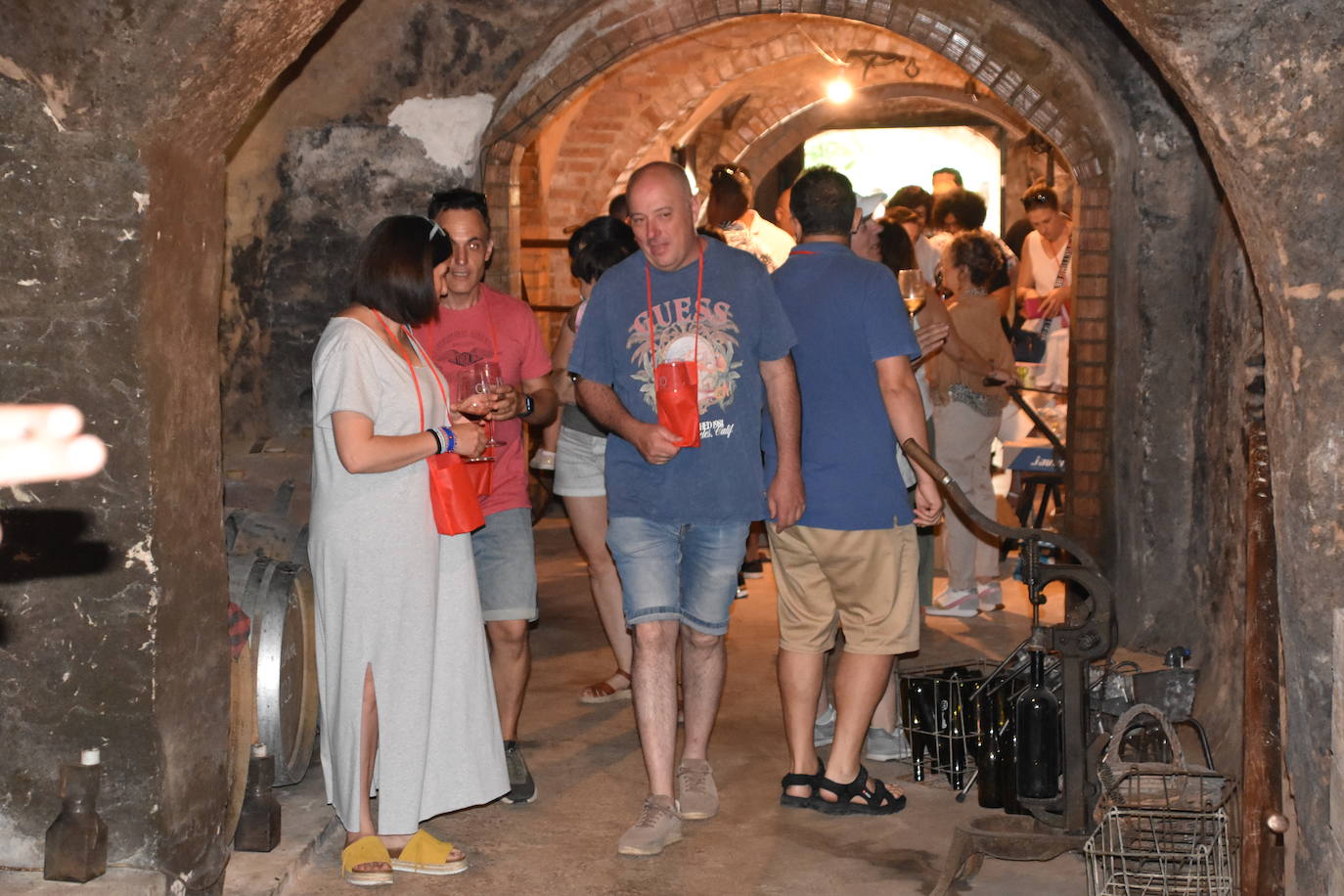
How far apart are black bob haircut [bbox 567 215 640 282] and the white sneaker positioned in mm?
2701

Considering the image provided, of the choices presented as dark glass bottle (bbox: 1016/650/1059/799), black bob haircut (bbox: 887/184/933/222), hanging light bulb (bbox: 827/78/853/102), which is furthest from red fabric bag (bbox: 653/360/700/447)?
hanging light bulb (bbox: 827/78/853/102)

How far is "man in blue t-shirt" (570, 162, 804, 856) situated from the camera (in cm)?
409

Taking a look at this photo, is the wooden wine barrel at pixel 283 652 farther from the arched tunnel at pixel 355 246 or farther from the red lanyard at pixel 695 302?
the red lanyard at pixel 695 302

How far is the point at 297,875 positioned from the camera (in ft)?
12.7

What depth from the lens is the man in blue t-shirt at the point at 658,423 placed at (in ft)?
13.4

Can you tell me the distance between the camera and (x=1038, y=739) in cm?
412

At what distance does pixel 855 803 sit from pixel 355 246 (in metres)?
3.69

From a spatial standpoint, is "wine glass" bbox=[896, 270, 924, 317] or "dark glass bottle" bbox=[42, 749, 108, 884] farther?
"wine glass" bbox=[896, 270, 924, 317]

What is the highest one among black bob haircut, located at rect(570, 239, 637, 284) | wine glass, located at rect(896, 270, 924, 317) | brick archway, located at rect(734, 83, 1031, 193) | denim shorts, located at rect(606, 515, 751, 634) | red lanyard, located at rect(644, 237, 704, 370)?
brick archway, located at rect(734, 83, 1031, 193)

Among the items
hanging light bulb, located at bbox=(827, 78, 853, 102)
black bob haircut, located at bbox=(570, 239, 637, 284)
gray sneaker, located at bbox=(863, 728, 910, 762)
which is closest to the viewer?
gray sneaker, located at bbox=(863, 728, 910, 762)

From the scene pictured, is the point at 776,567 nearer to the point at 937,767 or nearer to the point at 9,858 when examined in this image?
the point at 937,767

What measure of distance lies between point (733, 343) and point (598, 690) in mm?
1997

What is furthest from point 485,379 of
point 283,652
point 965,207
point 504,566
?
point 965,207

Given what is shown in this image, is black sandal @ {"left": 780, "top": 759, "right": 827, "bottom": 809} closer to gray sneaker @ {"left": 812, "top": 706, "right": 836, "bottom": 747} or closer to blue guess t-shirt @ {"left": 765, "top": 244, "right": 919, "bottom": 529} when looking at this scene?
gray sneaker @ {"left": 812, "top": 706, "right": 836, "bottom": 747}
